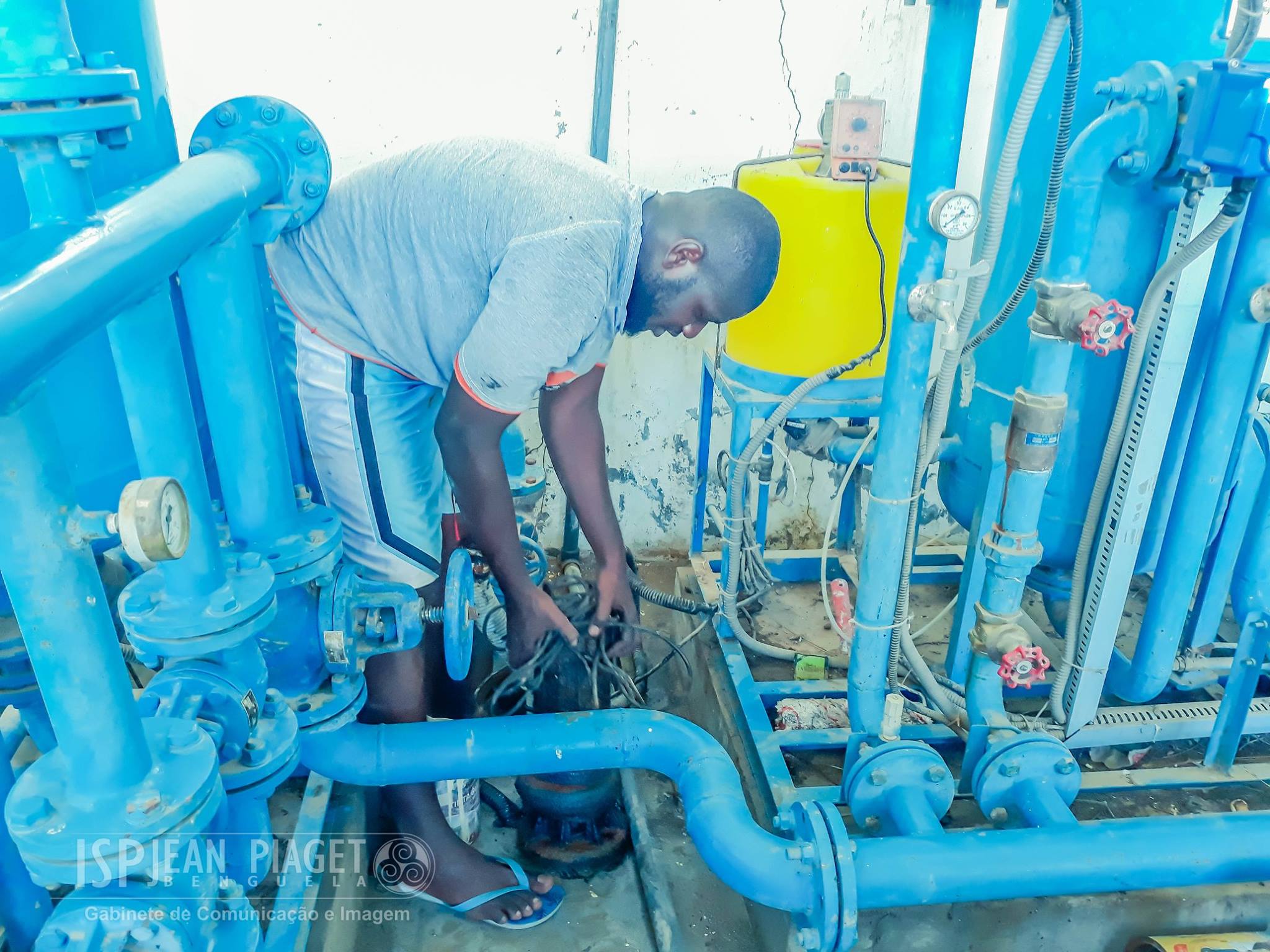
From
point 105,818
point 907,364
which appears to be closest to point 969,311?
point 907,364

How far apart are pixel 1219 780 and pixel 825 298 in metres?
1.32

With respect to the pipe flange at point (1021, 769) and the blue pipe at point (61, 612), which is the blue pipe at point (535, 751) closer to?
the pipe flange at point (1021, 769)

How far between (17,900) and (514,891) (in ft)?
3.17

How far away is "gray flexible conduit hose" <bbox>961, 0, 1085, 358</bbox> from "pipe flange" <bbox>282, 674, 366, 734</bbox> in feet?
3.86

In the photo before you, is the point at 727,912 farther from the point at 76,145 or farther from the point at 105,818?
the point at 76,145

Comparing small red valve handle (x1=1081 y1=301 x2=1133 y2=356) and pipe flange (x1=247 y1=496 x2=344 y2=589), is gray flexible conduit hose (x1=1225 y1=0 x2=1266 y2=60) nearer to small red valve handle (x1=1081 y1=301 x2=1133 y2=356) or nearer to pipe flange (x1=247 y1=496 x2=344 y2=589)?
small red valve handle (x1=1081 y1=301 x2=1133 y2=356)

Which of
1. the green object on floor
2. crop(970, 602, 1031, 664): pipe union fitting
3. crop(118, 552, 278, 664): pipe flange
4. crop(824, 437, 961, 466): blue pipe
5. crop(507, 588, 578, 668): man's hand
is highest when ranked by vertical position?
crop(118, 552, 278, 664): pipe flange

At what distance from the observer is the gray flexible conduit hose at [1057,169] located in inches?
53.5

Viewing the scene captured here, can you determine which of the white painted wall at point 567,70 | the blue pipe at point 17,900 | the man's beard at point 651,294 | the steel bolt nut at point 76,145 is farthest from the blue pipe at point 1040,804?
the steel bolt nut at point 76,145

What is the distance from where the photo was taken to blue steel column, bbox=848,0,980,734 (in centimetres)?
137

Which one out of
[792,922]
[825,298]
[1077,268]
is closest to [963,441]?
[825,298]

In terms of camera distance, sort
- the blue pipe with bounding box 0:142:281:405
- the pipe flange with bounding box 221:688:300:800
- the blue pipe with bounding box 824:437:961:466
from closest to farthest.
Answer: the blue pipe with bounding box 0:142:281:405
the pipe flange with bounding box 221:688:300:800
the blue pipe with bounding box 824:437:961:466

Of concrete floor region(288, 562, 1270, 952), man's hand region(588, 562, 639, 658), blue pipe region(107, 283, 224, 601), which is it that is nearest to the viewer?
blue pipe region(107, 283, 224, 601)

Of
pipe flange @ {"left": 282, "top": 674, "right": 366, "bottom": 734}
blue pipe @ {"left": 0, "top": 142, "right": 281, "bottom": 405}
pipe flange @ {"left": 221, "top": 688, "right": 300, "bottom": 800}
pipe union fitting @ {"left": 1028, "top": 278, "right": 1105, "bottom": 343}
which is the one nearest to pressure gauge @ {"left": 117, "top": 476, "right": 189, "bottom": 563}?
blue pipe @ {"left": 0, "top": 142, "right": 281, "bottom": 405}
